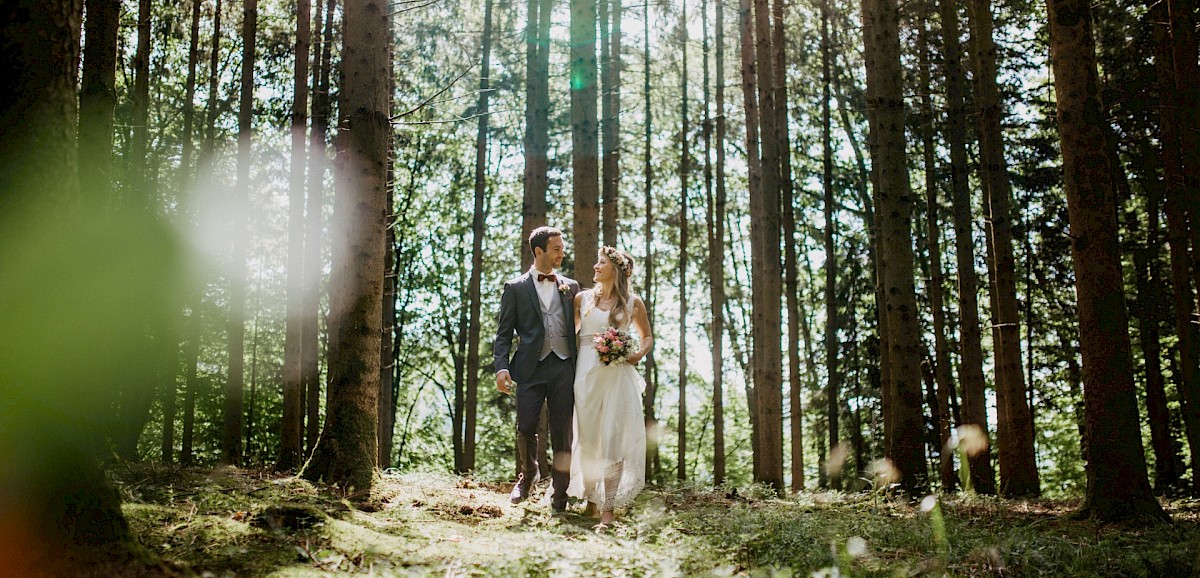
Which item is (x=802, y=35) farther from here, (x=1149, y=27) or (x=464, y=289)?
(x=464, y=289)

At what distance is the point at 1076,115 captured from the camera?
24.1 ft

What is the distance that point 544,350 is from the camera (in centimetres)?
748

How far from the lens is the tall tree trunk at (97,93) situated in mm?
8234

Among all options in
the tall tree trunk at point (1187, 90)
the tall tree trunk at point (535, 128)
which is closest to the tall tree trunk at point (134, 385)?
the tall tree trunk at point (535, 128)

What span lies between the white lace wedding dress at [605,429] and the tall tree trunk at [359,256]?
1778mm

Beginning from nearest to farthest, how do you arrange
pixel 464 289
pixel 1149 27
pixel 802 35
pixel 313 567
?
1. pixel 313 567
2. pixel 1149 27
3. pixel 802 35
4. pixel 464 289

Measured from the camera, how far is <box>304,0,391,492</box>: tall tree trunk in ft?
23.1

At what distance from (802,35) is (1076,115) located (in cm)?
1200

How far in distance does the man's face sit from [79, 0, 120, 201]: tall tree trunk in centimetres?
460

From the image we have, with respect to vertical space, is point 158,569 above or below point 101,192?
below

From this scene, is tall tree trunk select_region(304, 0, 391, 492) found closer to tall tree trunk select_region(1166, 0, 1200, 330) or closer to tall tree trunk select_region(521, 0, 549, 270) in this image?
tall tree trunk select_region(521, 0, 549, 270)

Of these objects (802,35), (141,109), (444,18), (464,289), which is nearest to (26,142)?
(141,109)

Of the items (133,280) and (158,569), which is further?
(133,280)

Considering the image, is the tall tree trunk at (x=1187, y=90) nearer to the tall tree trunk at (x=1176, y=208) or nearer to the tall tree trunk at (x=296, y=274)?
the tall tree trunk at (x=1176, y=208)
